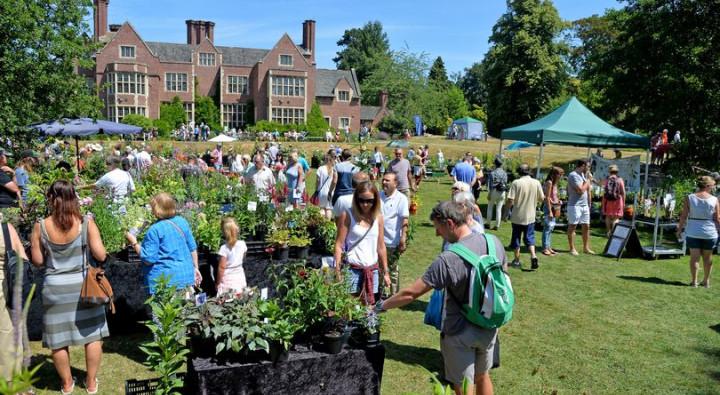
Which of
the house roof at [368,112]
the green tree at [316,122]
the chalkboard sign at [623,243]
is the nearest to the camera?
the chalkboard sign at [623,243]

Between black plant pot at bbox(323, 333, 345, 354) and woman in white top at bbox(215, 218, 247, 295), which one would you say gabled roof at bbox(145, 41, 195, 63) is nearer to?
woman in white top at bbox(215, 218, 247, 295)

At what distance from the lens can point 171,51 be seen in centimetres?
5012

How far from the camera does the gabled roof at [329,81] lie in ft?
180

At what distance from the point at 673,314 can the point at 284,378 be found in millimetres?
5324

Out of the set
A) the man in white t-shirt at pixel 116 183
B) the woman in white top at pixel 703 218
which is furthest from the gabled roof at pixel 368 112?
the woman in white top at pixel 703 218

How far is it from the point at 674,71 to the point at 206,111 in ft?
126

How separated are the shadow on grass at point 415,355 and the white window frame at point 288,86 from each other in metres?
46.5

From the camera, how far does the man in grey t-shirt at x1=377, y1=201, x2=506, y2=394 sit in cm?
337

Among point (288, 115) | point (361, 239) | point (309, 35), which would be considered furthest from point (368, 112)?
point (361, 239)

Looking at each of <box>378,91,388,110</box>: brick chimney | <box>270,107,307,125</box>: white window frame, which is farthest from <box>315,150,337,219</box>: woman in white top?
<box>378,91,388,110</box>: brick chimney

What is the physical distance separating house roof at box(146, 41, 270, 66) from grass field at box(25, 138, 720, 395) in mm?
45988

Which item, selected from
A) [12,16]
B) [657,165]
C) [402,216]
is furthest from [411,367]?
[657,165]

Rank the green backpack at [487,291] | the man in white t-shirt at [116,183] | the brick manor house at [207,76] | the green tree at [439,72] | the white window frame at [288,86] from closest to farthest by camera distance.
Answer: the green backpack at [487,291], the man in white t-shirt at [116,183], the brick manor house at [207,76], the white window frame at [288,86], the green tree at [439,72]

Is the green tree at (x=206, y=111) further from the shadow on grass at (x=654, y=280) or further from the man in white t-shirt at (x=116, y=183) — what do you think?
the shadow on grass at (x=654, y=280)
